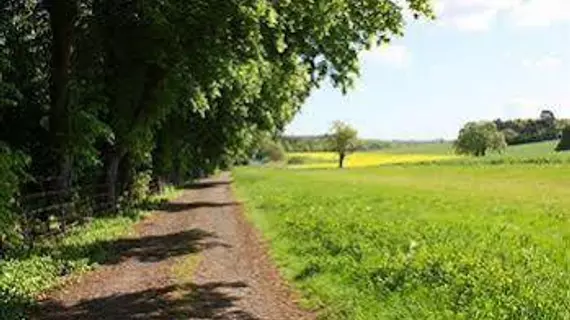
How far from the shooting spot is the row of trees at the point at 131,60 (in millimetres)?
24438

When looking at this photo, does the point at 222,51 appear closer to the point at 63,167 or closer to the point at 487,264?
the point at 63,167

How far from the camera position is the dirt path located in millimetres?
15516

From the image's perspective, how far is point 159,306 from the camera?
52.5 feet

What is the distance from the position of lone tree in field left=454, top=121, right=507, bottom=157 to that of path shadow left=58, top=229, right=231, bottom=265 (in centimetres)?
16831

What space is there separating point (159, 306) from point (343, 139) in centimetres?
18209

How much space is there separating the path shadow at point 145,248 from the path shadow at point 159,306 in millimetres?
5411

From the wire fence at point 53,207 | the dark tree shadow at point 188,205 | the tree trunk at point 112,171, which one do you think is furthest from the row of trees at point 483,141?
the wire fence at point 53,207

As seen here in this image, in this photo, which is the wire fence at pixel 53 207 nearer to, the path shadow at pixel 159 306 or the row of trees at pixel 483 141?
the path shadow at pixel 159 306

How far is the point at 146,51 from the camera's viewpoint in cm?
3266

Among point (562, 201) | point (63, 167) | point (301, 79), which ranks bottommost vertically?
point (562, 201)

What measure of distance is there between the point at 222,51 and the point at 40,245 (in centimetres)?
942

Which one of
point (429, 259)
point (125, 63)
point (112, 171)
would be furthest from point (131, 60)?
point (429, 259)

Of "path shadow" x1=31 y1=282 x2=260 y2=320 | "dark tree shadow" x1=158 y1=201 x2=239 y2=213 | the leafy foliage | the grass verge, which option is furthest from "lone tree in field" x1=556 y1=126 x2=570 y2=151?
"path shadow" x1=31 y1=282 x2=260 y2=320

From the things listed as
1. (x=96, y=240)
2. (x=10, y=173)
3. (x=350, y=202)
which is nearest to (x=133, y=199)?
(x=350, y=202)
